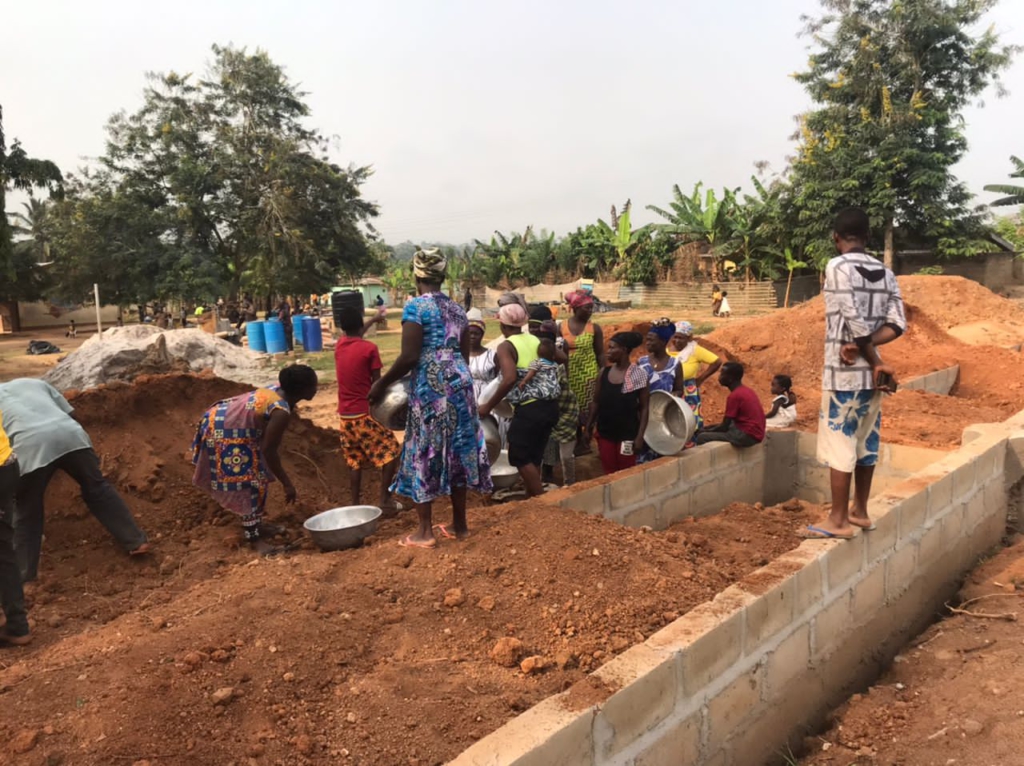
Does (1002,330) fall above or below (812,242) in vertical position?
below

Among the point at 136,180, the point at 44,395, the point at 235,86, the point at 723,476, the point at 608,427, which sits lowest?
the point at 723,476

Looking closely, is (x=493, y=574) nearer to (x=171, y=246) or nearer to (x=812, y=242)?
(x=812, y=242)

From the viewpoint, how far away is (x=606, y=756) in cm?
247

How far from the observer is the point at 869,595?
Result: 413 cm

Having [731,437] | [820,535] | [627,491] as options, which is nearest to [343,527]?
[627,491]

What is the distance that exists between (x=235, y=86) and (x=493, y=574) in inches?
1087

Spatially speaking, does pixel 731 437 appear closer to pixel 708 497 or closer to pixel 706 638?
pixel 708 497

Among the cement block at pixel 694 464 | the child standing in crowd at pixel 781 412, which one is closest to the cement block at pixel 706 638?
the cement block at pixel 694 464

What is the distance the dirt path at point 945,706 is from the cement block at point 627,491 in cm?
175

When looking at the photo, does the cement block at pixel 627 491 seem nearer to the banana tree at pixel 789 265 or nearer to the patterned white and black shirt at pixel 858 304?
the patterned white and black shirt at pixel 858 304

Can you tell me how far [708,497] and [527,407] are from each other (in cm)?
187

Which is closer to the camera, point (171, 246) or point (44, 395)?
point (44, 395)

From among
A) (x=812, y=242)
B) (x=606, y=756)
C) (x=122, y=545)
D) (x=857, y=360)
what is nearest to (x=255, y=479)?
(x=122, y=545)

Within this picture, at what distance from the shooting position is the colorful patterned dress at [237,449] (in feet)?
13.5
